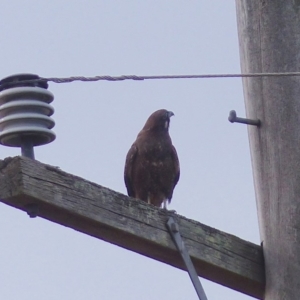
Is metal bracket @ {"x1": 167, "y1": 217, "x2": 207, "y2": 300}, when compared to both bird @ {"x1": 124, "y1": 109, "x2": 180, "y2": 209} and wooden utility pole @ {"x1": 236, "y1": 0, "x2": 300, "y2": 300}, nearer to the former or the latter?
wooden utility pole @ {"x1": 236, "y1": 0, "x2": 300, "y2": 300}

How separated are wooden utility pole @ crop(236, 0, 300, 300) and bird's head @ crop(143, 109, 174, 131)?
2.99 meters

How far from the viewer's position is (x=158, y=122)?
818 centimetres

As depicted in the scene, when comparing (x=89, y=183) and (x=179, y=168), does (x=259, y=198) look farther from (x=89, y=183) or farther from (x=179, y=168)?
(x=179, y=168)

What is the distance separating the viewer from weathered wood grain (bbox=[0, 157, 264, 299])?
13.8 ft

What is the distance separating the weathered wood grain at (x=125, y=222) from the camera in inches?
166

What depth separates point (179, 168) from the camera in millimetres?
8023

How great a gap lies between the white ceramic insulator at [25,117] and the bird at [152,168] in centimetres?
336

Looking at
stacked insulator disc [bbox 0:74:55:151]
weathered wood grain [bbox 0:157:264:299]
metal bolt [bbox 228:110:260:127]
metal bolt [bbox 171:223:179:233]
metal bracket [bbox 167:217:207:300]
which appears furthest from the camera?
metal bolt [bbox 228:110:260:127]

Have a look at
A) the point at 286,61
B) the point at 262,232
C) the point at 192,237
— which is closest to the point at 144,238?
→ the point at 192,237

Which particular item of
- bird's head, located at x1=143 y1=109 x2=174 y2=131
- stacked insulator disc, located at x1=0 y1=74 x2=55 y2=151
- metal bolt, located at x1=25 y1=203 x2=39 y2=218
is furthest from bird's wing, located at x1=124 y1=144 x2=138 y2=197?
metal bolt, located at x1=25 y1=203 x2=39 y2=218

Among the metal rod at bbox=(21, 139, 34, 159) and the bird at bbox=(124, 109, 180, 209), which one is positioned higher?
the bird at bbox=(124, 109, 180, 209)

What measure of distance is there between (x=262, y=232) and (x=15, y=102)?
1.29 meters

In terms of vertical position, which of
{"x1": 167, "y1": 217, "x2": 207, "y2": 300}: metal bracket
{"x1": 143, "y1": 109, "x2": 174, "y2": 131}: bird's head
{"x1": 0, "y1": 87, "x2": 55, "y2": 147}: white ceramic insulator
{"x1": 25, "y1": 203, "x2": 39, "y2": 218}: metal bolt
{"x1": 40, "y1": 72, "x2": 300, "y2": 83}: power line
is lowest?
{"x1": 25, "y1": 203, "x2": 39, "y2": 218}: metal bolt

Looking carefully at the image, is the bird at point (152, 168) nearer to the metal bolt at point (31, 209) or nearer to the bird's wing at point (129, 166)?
the bird's wing at point (129, 166)
